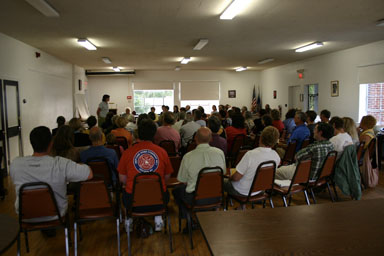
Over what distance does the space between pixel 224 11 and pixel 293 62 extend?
8116 millimetres

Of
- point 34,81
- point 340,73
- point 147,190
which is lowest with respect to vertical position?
point 147,190

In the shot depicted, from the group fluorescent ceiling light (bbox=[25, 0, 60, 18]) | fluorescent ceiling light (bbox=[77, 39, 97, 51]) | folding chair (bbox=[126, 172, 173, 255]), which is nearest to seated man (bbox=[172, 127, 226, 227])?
folding chair (bbox=[126, 172, 173, 255])

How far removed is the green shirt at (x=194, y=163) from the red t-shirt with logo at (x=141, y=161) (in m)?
0.22

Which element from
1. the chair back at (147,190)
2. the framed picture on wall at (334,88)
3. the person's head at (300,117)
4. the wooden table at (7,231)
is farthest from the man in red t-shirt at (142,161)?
the framed picture on wall at (334,88)

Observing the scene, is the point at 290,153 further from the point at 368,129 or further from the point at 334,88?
the point at 334,88

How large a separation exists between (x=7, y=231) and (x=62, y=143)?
2.33 m

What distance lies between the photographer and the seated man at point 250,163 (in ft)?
10.1

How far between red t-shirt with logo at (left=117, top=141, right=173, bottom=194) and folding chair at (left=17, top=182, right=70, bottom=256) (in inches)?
26.7

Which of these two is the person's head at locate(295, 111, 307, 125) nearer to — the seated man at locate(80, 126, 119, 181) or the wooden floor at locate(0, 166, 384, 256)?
the wooden floor at locate(0, 166, 384, 256)

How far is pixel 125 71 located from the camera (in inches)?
571

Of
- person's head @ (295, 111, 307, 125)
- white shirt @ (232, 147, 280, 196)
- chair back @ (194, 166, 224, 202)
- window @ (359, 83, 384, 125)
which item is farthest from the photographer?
window @ (359, 83, 384, 125)

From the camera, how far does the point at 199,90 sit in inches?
602

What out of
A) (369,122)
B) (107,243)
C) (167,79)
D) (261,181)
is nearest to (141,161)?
(107,243)

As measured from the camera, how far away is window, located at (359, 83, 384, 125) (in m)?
7.89
